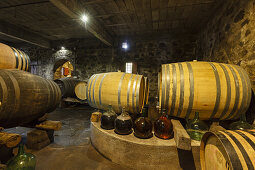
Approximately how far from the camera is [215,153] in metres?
1.01

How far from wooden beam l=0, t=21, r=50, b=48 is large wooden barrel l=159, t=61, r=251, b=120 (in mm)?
7381

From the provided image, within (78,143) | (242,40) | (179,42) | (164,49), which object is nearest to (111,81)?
(78,143)

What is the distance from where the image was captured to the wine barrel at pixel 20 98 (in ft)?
6.05

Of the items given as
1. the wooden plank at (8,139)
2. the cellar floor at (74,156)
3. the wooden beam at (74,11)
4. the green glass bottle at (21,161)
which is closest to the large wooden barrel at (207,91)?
the cellar floor at (74,156)

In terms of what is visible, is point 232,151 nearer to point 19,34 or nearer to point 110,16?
point 110,16

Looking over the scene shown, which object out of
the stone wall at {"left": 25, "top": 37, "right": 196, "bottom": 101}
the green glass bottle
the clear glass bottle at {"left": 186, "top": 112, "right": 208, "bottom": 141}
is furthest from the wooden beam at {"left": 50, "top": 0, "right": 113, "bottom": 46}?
the clear glass bottle at {"left": 186, "top": 112, "right": 208, "bottom": 141}

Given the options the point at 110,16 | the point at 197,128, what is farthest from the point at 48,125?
the point at 110,16

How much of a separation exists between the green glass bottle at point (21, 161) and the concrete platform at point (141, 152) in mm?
1073

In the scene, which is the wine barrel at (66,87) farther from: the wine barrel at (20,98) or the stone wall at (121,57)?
the wine barrel at (20,98)

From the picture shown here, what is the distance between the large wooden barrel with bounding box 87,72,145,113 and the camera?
229 cm

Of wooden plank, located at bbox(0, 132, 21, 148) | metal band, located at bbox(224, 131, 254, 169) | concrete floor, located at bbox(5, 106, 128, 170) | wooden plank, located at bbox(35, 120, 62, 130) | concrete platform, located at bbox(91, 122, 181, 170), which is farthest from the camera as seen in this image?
wooden plank, located at bbox(35, 120, 62, 130)

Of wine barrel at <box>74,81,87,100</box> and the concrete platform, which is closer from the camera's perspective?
the concrete platform

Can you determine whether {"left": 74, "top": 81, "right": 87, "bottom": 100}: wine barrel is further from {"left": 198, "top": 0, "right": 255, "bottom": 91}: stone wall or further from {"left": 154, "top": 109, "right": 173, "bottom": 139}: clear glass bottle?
{"left": 198, "top": 0, "right": 255, "bottom": 91}: stone wall

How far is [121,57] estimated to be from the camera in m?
6.89
